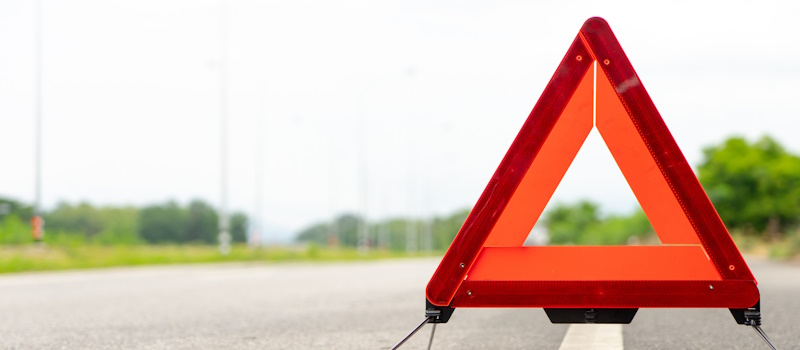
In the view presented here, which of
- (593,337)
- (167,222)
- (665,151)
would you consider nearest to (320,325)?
(593,337)

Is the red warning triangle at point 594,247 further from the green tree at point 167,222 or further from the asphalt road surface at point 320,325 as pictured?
the green tree at point 167,222

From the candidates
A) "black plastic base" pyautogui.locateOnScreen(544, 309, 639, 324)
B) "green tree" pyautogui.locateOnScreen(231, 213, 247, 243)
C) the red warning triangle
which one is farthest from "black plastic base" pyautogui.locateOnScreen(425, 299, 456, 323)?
"green tree" pyautogui.locateOnScreen(231, 213, 247, 243)

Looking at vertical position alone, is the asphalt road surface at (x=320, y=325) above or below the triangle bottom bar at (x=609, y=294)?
below

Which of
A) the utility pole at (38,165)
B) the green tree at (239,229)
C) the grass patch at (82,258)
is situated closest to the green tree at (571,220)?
the green tree at (239,229)

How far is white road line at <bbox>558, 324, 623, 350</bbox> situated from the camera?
5594mm

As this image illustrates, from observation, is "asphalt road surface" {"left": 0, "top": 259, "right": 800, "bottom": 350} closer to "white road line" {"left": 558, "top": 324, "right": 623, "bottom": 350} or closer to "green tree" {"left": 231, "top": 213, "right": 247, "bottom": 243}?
"white road line" {"left": 558, "top": 324, "right": 623, "bottom": 350}

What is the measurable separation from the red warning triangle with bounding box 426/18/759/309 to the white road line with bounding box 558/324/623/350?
1668 mm

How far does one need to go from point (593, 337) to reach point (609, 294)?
2.25m

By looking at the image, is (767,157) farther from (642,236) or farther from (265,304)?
Result: (265,304)

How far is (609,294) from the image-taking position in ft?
12.8

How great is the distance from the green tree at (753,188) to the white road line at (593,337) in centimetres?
6748

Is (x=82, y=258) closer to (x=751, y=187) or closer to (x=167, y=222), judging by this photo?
(x=751, y=187)

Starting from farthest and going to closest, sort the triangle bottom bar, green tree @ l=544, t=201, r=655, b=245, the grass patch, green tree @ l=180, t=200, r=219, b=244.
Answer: green tree @ l=544, t=201, r=655, b=245
green tree @ l=180, t=200, r=219, b=244
the grass patch
the triangle bottom bar

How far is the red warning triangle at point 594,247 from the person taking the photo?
154 inches
